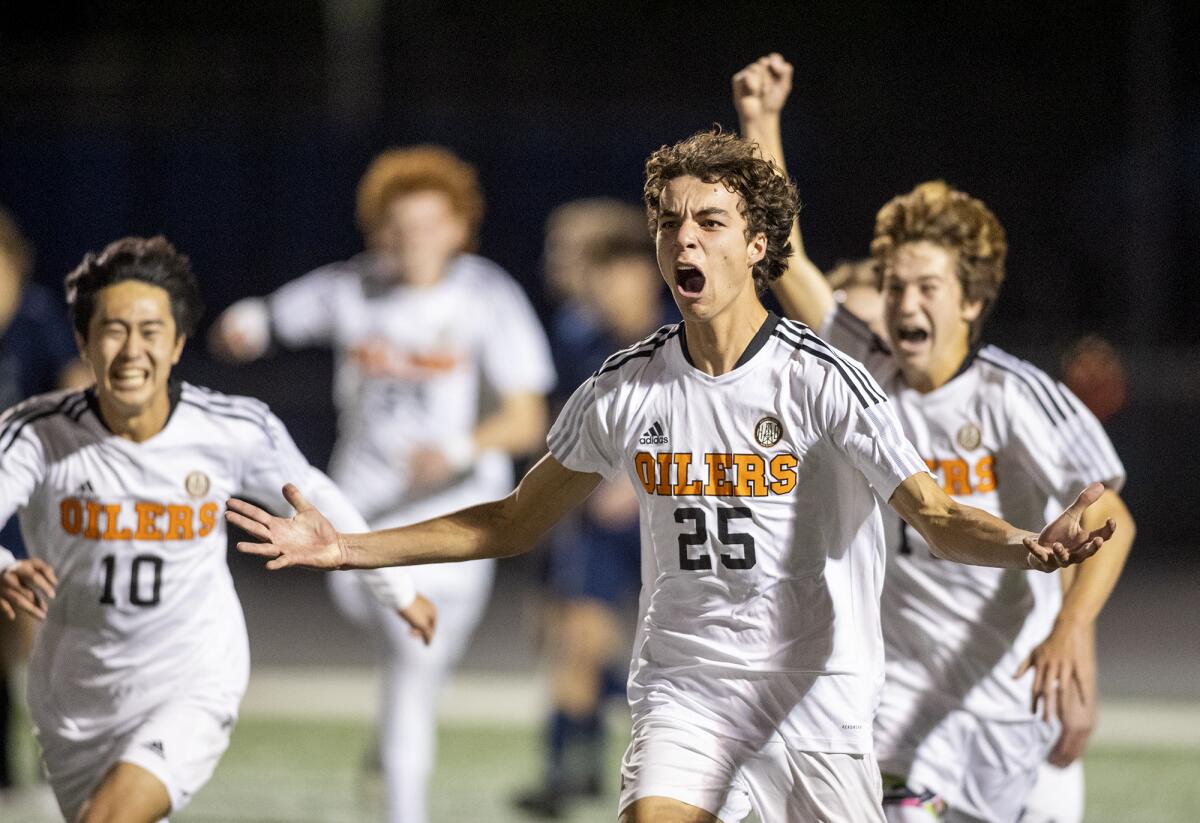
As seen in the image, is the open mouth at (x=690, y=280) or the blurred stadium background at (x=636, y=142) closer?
the open mouth at (x=690, y=280)

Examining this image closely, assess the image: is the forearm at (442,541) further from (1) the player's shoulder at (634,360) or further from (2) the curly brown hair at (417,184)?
(2) the curly brown hair at (417,184)

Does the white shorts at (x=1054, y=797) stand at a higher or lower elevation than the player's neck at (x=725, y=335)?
lower

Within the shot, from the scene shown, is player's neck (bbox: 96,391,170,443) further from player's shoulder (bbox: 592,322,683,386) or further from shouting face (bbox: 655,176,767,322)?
shouting face (bbox: 655,176,767,322)

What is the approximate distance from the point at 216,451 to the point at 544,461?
1.06 meters

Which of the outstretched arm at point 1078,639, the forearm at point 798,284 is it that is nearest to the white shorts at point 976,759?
the outstretched arm at point 1078,639

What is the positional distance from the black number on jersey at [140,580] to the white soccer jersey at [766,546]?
4.71 ft

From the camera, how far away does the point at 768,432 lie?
3.99 m

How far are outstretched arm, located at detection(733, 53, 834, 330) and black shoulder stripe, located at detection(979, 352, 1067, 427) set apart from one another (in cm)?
45

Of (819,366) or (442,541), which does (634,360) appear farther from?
(442,541)

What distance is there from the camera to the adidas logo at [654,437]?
405cm

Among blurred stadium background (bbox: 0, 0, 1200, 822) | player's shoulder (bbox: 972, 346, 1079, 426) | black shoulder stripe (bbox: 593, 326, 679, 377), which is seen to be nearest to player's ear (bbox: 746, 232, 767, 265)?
black shoulder stripe (bbox: 593, 326, 679, 377)

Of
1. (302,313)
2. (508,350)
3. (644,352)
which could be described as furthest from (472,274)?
(644,352)

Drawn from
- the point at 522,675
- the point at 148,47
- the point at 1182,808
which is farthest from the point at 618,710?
the point at 148,47

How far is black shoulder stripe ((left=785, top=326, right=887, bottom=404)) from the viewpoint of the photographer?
155 inches
